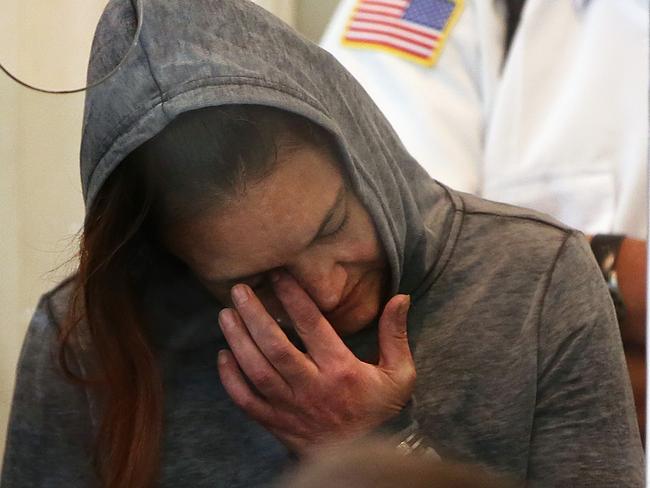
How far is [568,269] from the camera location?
444mm

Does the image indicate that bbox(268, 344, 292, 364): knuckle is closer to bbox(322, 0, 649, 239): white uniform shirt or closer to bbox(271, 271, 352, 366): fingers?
bbox(271, 271, 352, 366): fingers

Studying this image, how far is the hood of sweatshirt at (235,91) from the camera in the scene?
15.2 inches

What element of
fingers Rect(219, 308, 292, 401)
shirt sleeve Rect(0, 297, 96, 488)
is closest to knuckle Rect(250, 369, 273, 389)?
fingers Rect(219, 308, 292, 401)

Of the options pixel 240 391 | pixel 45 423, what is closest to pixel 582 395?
pixel 240 391

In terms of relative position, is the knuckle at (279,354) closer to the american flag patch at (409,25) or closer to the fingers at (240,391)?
the fingers at (240,391)

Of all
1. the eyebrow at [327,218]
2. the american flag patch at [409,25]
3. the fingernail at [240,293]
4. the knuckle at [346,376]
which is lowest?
the knuckle at [346,376]

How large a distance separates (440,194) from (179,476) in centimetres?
21

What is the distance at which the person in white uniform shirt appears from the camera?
0.47 m

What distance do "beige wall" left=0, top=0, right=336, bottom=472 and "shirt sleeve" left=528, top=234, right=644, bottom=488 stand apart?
20 cm

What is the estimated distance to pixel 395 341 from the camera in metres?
0.44

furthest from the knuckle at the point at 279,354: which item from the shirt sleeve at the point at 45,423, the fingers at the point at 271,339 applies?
the shirt sleeve at the point at 45,423

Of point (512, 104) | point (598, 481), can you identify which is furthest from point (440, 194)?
point (598, 481)

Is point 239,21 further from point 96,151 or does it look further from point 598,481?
point 598,481

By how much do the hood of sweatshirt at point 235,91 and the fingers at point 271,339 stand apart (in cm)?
6
